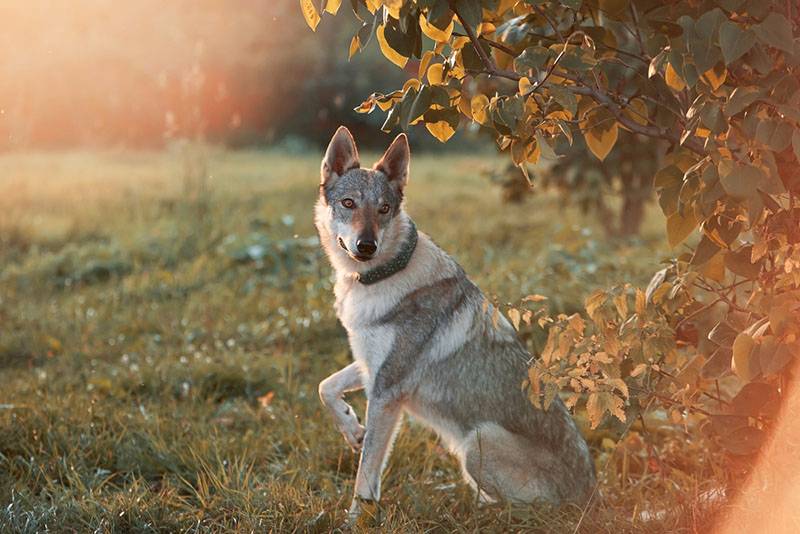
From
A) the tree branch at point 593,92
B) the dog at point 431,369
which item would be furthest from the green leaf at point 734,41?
the dog at point 431,369

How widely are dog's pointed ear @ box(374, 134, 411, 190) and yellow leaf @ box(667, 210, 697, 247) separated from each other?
4.88ft

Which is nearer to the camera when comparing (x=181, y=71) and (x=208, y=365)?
(x=208, y=365)

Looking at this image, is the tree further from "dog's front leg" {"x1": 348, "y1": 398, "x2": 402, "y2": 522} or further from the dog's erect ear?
the dog's erect ear

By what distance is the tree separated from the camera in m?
2.57

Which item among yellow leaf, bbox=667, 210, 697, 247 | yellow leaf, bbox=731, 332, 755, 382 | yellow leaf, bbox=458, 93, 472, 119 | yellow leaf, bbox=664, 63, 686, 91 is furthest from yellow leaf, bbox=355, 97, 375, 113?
yellow leaf, bbox=731, 332, 755, 382

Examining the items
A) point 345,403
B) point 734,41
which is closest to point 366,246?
point 345,403

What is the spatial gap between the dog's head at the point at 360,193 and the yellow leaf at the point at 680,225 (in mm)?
1352

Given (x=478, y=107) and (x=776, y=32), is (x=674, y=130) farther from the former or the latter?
(x=776, y=32)

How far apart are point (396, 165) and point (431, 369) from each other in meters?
0.93

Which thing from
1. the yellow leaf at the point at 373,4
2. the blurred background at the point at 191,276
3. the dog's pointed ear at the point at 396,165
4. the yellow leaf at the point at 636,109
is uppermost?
the yellow leaf at the point at 373,4

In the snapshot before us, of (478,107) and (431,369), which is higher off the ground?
(478,107)

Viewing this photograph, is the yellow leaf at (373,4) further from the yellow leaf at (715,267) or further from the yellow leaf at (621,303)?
the yellow leaf at (715,267)

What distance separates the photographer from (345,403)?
4160 mm

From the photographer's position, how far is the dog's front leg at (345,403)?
13.6ft
